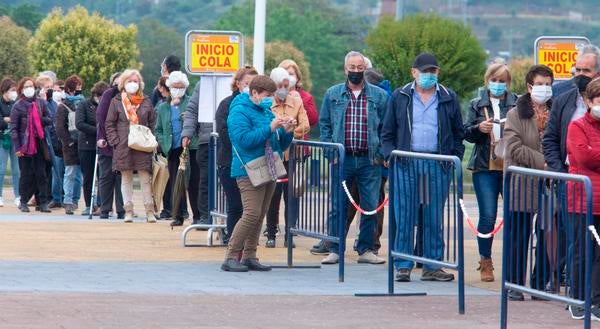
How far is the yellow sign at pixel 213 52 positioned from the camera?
18.5 m

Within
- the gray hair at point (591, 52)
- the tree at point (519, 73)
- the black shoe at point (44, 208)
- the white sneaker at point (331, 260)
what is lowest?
the black shoe at point (44, 208)

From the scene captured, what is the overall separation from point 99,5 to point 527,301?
13328 centimetres

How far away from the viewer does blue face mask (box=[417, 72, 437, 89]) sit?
13805 mm

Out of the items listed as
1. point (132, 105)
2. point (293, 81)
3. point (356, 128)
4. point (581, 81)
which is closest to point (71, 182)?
point (132, 105)

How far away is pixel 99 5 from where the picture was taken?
14325cm

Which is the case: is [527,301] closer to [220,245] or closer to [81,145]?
[220,245]

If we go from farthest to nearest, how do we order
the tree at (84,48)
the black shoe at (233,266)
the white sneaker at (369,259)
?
1. the tree at (84,48)
2. the white sneaker at (369,259)
3. the black shoe at (233,266)

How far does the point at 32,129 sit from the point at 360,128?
8.39 metres

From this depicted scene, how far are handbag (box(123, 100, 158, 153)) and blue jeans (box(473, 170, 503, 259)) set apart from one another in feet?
22.1

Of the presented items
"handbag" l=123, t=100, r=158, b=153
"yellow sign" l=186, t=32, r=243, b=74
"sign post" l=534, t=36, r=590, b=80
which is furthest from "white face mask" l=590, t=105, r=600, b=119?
"handbag" l=123, t=100, r=158, b=153

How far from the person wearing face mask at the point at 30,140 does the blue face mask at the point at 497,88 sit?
32.8 ft

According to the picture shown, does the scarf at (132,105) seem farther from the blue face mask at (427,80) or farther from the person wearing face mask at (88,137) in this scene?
the blue face mask at (427,80)

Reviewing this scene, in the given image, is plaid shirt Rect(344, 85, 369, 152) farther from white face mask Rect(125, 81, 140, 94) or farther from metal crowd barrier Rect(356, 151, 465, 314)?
white face mask Rect(125, 81, 140, 94)

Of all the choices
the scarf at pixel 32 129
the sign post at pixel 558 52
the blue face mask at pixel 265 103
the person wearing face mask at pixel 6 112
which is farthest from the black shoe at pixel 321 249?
the person wearing face mask at pixel 6 112
